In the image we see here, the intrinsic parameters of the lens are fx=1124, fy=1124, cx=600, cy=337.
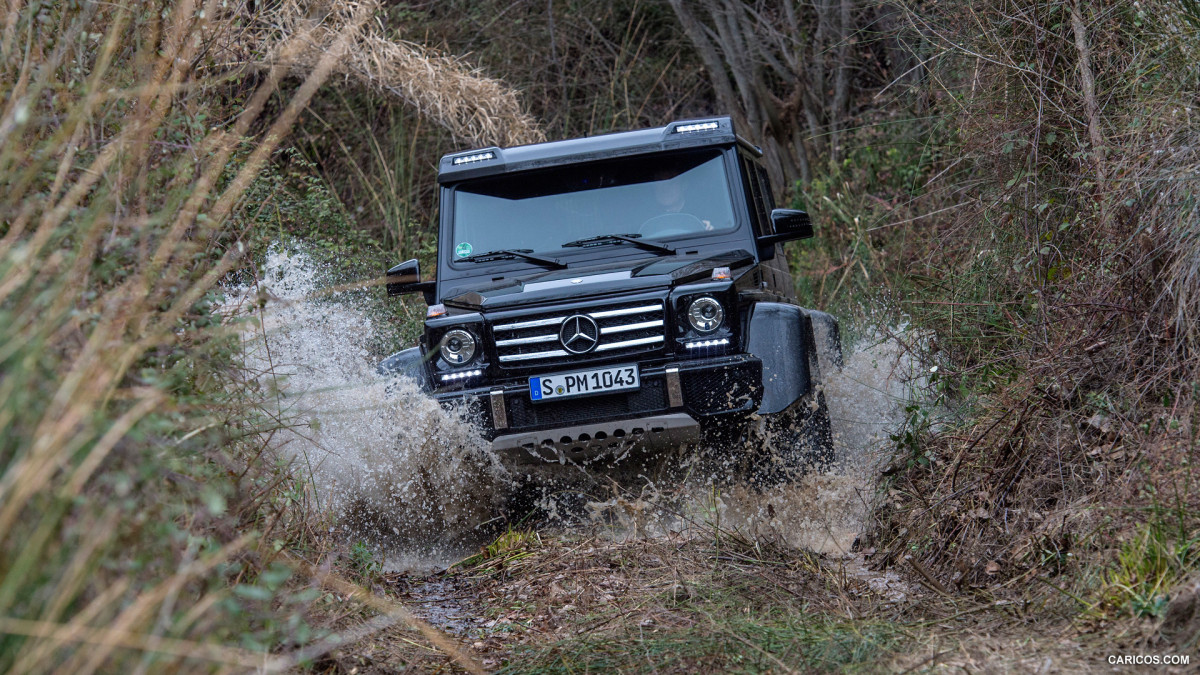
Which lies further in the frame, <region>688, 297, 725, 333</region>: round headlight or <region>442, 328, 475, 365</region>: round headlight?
<region>442, 328, 475, 365</region>: round headlight

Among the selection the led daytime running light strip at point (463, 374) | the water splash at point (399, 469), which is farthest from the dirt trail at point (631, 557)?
the led daytime running light strip at point (463, 374)

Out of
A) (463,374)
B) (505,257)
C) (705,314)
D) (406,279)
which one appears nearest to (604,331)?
(705,314)

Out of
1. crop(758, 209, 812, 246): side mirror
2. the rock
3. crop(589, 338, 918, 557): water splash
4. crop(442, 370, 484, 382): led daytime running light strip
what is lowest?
crop(589, 338, 918, 557): water splash

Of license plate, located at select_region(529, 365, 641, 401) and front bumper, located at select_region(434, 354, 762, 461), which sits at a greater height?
license plate, located at select_region(529, 365, 641, 401)

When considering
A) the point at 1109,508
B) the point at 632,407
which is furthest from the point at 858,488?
the point at 1109,508

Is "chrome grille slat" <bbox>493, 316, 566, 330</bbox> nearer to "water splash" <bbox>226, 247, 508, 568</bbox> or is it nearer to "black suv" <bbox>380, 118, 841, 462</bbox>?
"black suv" <bbox>380, 118, 841, 462</bbox>

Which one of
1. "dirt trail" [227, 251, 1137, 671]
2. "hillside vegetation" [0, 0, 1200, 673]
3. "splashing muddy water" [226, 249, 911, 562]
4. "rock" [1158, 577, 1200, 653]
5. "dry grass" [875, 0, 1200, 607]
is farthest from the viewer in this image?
"splashing muddy water" [226, 249, 911, 562]

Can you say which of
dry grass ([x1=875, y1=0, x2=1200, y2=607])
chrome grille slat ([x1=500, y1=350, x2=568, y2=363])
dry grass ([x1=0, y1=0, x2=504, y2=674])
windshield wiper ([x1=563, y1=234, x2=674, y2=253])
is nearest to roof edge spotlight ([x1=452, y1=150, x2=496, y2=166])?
windshield wiper ([x1=563, y1=234, x2=674, y2=253])

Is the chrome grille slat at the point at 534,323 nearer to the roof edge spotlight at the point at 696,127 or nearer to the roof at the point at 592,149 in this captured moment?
the roof at the point at 592,149

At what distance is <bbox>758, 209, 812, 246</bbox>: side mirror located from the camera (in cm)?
593

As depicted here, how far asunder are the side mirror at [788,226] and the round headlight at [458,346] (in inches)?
67.5

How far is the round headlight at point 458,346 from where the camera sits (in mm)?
5402

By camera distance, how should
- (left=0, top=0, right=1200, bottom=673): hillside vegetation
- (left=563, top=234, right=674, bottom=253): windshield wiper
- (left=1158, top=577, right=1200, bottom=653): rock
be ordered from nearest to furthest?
(left=0, top=0, right=1200, bottom=673): hillside vegetation
(left=1158, top=577, right=1200, bottom=653): rock
(left=563, top=234, right=674, bottom=253): windshield wiper

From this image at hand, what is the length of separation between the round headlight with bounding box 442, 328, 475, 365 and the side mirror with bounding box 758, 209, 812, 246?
1716 millimetres
